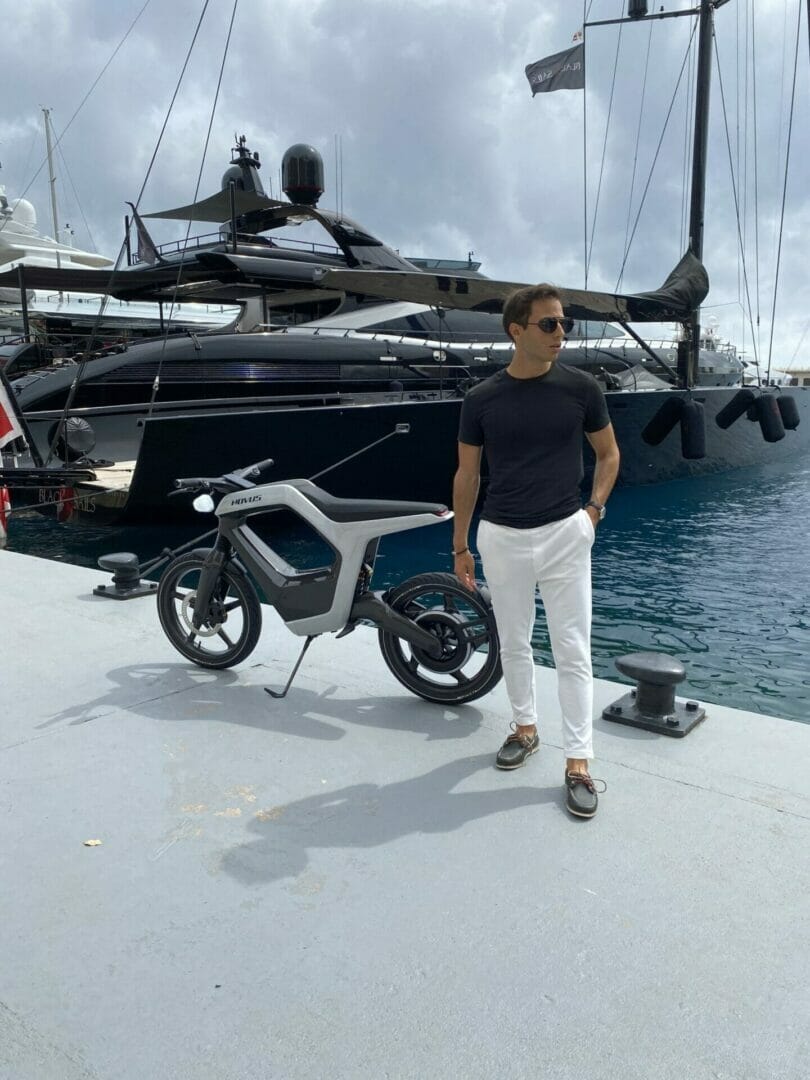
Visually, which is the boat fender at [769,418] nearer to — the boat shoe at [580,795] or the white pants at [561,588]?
the white pants at [561,588]

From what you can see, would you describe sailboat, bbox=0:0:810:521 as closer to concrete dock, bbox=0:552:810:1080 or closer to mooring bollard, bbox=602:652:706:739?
concrete dock, bbox=0:552:810:1080

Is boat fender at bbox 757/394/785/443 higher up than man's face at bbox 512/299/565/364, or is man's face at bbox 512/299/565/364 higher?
man's face at bbox 512/299/565/364

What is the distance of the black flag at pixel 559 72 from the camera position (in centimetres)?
1407

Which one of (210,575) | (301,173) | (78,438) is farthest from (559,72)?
(210,575)

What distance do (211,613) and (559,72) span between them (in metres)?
14.2

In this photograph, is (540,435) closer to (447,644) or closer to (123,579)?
(447,644)

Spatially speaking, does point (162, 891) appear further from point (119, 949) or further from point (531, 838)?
point (531, 838)

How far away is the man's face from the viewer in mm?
2562

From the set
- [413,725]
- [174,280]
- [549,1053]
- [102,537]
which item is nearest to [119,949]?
[549,1053]

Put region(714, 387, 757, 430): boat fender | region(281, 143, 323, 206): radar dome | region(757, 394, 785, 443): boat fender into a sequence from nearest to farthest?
region(757, 394, 785, 443): boat fender
region(714, 387, 757, 430): boat fender
region(281, 143, 323, 206): radar dome

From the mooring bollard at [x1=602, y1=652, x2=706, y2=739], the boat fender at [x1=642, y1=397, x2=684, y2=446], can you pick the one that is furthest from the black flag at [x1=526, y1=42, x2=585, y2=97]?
the mooring bollard at [x1=602, y1=652, x2=706, y2=739]

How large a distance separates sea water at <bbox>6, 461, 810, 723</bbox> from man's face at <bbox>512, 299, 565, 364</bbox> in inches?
137

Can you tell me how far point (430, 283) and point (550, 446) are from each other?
7.59 metres

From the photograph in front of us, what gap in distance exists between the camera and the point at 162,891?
7.04 ft
